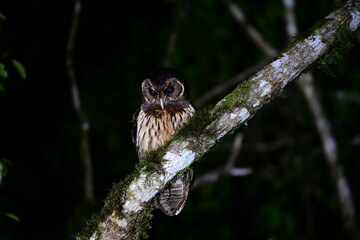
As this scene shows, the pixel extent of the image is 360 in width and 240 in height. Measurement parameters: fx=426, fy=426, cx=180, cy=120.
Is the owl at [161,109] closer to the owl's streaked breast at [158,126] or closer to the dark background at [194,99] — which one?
the owl's streaked breast at [158,126]

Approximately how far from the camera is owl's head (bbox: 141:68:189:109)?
3289 mm

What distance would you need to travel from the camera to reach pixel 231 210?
571 centimetres

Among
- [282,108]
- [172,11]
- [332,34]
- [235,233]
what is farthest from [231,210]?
[332,34]

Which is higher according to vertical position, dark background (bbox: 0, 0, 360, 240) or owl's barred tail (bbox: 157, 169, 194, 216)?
dark background (bbox: 0, 0, 360, 240)

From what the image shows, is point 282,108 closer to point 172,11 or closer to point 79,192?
A: point 172,11

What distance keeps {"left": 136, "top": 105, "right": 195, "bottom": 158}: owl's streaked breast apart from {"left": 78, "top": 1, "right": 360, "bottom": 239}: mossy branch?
0.87 m

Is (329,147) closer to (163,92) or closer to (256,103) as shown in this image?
(163,92)

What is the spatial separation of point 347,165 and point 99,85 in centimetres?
333

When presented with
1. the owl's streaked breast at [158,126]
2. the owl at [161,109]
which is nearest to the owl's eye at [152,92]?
the owl at [161,109]

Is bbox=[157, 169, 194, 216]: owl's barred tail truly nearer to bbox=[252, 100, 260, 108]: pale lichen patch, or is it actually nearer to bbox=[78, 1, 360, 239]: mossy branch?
bbox=[78, 1, 360, 239]: mossy branch

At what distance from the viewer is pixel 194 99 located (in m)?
5.38

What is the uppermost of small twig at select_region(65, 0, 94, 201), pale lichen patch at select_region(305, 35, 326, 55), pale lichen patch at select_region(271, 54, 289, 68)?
small twig at select_region(65, 0, 94, 201)

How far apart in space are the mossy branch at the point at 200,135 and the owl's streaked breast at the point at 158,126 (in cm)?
87

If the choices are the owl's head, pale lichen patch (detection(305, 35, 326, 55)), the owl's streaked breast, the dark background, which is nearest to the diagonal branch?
the dark background
